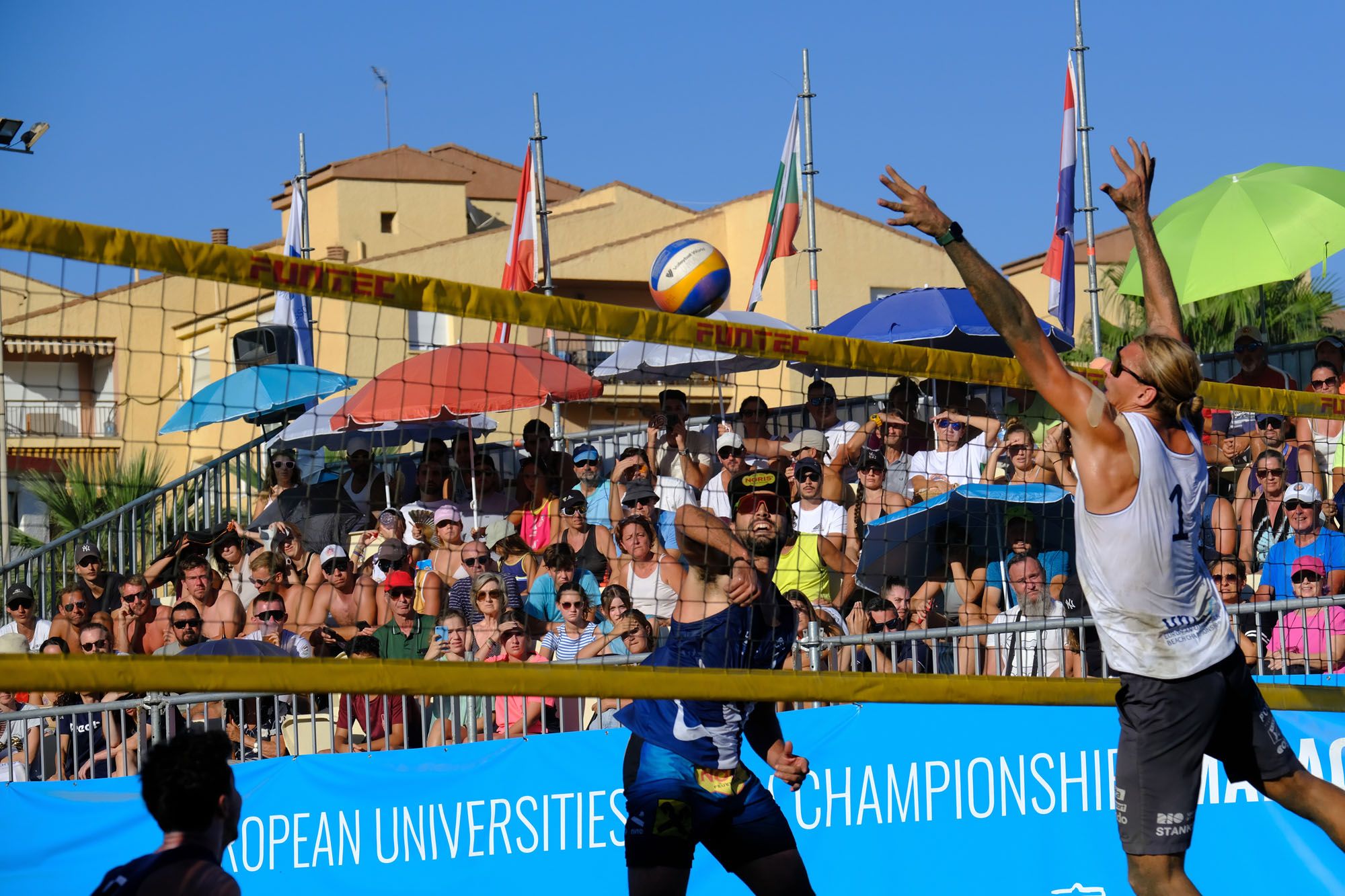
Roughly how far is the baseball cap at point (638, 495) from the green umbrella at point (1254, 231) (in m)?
4.59

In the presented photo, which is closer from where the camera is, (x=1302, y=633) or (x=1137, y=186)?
(x=1137, y=186)

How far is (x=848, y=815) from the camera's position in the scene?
7316mm

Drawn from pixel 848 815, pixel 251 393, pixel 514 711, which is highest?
pixel 251 393

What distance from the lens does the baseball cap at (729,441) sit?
8688mm

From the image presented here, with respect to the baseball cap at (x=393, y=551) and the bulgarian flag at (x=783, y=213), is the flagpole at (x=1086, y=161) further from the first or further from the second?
the baseball cap at (x=393, y=551)

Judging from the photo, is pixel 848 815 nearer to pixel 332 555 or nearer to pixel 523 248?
pixel 332 555

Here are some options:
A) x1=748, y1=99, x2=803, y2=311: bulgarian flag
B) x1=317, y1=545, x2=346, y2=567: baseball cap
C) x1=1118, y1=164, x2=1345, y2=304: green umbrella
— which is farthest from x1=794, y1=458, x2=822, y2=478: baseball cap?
x1=748, y1=99, x2=803, y2=311: bulgarian flag

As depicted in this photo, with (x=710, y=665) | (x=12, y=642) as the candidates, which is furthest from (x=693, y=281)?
(x=710, y=665)

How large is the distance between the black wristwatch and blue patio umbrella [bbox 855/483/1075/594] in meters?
2.67

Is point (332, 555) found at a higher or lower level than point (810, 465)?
lower

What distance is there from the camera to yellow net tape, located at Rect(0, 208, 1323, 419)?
4.46 metres

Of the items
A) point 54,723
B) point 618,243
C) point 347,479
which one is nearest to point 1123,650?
point 347,479

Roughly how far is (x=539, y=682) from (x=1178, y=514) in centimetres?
205

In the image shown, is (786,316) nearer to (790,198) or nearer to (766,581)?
(790,198)
